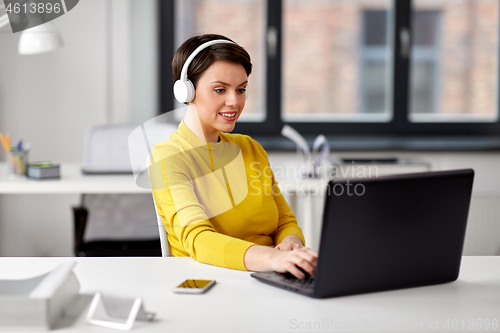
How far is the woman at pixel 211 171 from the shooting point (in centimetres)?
118

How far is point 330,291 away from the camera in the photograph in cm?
86

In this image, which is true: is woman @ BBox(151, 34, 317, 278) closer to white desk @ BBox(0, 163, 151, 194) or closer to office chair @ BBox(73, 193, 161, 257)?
white desk @ BBox(0, 163, 151, 194)

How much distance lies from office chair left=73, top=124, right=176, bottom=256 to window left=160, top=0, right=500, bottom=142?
32.4 inches

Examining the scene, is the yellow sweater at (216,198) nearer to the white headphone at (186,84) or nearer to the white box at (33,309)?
the white headphone at (186,84)

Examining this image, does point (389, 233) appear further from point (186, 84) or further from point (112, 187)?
point (112, 187)

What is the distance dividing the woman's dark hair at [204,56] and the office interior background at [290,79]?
190cm

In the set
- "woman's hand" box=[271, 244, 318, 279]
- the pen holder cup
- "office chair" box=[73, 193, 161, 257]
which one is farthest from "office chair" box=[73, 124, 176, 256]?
"woman's hand" box=[271, 244, 318, 279]

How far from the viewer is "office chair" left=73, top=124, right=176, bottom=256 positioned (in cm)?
235

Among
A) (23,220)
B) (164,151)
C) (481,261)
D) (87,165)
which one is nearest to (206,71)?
(164,151)

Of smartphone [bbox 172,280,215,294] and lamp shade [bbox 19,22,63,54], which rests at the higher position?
lamp shade [bbox 19,22,63,54]

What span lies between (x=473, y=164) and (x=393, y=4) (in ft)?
3.62

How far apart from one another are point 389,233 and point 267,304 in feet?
0.76

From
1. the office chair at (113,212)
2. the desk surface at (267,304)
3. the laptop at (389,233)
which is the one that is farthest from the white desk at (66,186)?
the laptop at (389,233)

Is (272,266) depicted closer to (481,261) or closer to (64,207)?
(481,261)
